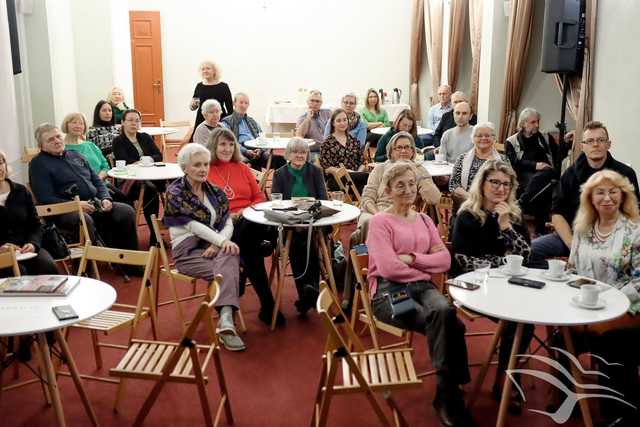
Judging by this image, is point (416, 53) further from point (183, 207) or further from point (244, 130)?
point (183, 207)

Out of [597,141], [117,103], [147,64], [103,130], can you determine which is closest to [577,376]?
[597,141]

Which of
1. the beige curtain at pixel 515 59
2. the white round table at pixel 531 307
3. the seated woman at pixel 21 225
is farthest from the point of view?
the beige curtain at pixel 515 59

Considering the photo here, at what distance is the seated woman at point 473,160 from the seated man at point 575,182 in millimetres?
852

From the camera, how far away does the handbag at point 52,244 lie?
4.48 metres

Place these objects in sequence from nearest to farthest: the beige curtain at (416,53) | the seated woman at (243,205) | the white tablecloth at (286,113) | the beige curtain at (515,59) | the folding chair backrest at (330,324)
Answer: the folding chair backrest at (330,324) < the seated woman at (243,205) < the beige curtain at (515,59) < the white tablecloth at (286,113) < the beige curtain at (416,53)

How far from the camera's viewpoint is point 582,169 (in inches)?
179

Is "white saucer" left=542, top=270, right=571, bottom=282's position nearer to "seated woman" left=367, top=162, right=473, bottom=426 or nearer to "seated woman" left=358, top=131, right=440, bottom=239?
"seated woman" left=367, top=162, right=473, bottom=426

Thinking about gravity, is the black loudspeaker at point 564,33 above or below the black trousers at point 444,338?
above

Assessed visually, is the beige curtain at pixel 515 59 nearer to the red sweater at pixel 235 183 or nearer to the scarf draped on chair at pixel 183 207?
the red sweater at pixel 235 183

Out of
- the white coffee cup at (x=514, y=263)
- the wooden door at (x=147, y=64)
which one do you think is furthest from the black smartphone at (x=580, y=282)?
the wooden door at (x=147, y=64)

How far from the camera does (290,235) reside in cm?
440

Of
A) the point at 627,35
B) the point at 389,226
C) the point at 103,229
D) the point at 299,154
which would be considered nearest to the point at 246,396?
the point at 389,226

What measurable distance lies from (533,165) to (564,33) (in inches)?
50.1

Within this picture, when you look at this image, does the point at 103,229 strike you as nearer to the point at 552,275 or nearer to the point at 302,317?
the point at 302,317
